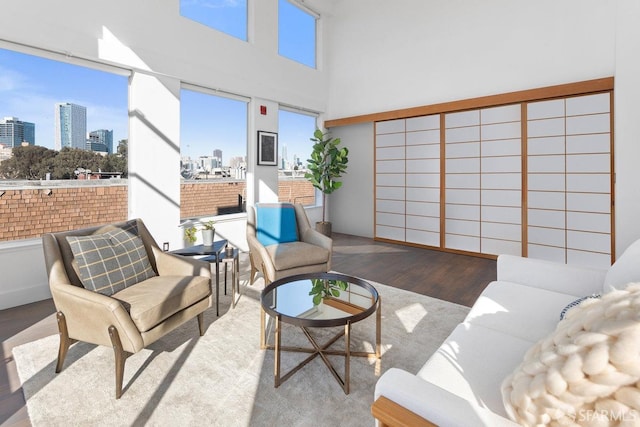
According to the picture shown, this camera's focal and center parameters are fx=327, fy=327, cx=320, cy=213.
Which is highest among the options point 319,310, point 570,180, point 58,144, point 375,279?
point 58,144

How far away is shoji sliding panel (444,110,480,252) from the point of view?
4801mm

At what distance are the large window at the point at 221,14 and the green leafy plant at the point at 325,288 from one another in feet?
12.7

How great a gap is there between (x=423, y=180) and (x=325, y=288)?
141 inches

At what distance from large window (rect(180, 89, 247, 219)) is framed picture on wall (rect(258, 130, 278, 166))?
240 millimetres

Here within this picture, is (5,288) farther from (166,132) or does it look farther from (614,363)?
(614,363)

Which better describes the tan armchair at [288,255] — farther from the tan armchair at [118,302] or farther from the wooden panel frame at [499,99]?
the wooden panel frame at [499,99]

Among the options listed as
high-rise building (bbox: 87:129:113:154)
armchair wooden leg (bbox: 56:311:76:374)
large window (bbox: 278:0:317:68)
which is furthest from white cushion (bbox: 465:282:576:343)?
large window (bbox: 278:0:317:68)

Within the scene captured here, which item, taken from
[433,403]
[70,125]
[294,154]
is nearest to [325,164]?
[294,154]

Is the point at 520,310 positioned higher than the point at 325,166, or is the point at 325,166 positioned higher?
the point at 325,166

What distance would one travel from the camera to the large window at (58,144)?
9.93 ft

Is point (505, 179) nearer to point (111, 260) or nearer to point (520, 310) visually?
point (520, 310)

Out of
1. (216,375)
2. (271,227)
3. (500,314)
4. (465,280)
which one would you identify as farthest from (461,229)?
(216,375)

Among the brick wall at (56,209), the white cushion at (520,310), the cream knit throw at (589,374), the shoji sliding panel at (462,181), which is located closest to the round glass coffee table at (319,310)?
the white cushion at (520,310)

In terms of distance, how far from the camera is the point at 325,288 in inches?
93.1
